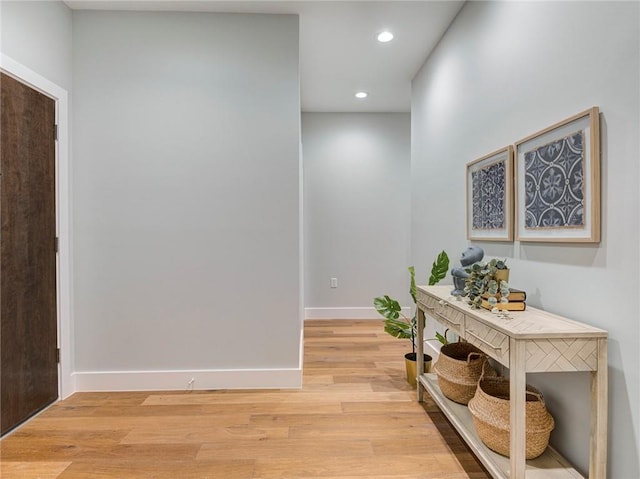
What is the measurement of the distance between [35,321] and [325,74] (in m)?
3.13

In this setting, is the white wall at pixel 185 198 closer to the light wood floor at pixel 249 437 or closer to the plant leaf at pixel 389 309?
the light wood floor at pixel 249 437

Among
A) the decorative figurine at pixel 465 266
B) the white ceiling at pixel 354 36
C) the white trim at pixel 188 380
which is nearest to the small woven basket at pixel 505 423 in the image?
the decorative figurine at pixel 465 266

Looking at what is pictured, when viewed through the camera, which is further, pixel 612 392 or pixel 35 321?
pixel 35 321

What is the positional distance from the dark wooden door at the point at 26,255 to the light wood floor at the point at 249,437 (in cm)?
22

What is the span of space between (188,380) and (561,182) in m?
2.63

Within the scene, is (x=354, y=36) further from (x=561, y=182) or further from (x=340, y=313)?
(x=340, y=313)

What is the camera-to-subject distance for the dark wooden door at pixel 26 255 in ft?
6.45

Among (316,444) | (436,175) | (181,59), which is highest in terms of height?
(181,59)

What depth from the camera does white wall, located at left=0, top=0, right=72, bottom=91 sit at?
1.99m

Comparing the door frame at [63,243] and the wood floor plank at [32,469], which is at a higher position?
the door frame at [63,243]

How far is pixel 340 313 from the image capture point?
14.8 ft

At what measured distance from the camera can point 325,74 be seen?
339cm

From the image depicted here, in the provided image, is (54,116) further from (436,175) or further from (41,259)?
(436,175)

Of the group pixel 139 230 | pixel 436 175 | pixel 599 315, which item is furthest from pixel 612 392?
pixel 139 230
